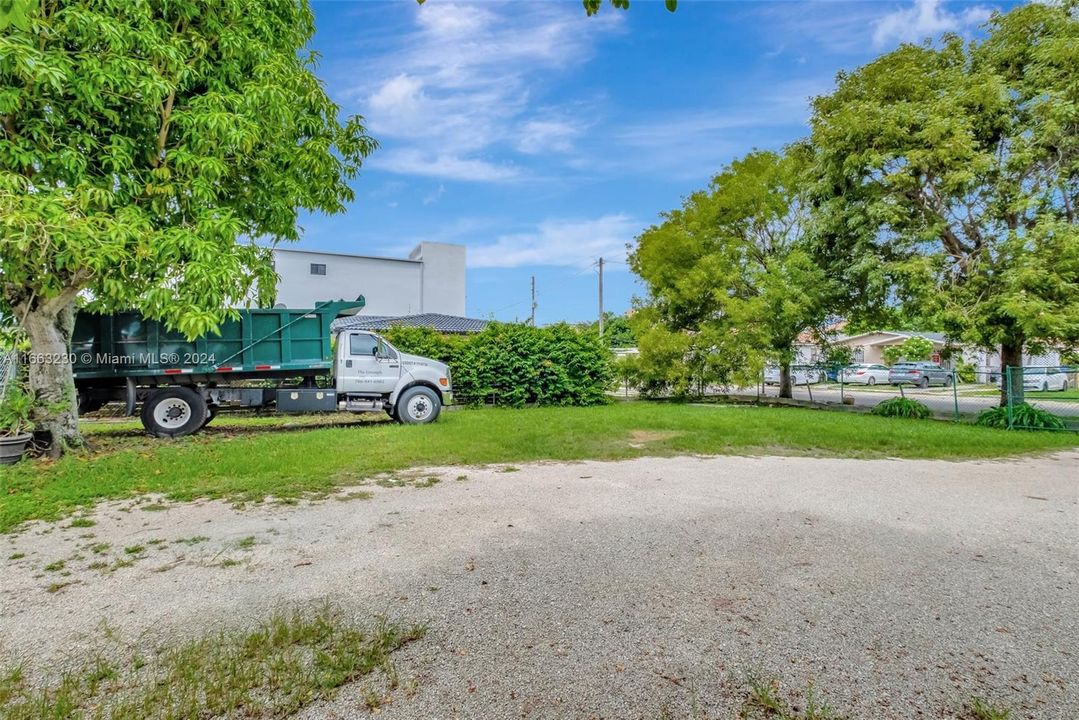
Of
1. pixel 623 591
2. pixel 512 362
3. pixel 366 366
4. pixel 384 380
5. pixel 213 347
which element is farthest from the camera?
pixel 512 362

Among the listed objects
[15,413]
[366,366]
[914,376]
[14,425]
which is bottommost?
[914,376]

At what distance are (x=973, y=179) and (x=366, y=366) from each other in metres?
14.2

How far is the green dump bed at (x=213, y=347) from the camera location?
9.79m

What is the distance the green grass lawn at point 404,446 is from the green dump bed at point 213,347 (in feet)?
4.08

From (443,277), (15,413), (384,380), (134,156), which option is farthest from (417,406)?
(443,277)

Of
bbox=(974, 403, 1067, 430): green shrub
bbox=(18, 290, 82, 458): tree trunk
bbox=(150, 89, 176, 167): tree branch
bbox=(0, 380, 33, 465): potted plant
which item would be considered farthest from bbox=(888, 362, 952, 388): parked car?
bbox=(0, 380, 33, 465): potted plant

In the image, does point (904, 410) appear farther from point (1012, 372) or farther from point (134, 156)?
point (134, 156)

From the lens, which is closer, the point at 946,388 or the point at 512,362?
the point at 512,362

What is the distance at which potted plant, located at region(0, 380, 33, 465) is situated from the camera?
674 cm

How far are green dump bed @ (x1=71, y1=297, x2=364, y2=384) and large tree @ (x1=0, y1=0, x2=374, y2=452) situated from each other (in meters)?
2.13

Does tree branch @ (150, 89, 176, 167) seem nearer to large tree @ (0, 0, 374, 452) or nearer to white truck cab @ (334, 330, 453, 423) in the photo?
large tree @ (0, 0, 374, 452)

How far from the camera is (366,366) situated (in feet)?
37.9

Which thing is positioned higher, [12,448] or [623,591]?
[12,448]

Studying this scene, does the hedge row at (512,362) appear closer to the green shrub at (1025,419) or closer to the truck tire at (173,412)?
the truck tire at (173,412)
